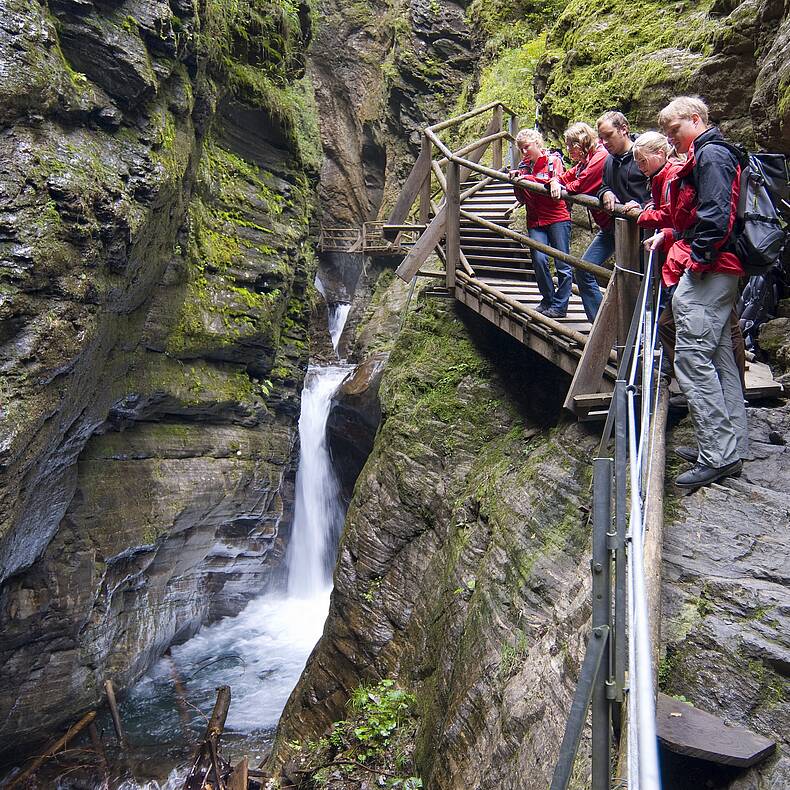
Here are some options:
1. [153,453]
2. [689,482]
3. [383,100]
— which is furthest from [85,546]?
[383,100]

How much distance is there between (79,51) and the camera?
270 inches

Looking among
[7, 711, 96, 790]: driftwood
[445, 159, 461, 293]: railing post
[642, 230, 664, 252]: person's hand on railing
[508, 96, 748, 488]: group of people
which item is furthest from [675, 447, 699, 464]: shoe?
[7, 711, 96, 790]: driftwood

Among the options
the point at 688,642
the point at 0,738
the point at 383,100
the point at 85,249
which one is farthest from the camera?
the point at 383,100

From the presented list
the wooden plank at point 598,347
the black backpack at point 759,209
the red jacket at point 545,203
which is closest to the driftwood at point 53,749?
the wooden plank at point 598,347

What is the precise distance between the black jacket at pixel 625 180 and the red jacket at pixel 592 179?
0.20 meters

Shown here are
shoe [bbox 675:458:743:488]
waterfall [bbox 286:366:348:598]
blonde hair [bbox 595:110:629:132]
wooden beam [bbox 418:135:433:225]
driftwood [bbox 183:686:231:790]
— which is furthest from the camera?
waterfall [bbox 286:366:348:598]

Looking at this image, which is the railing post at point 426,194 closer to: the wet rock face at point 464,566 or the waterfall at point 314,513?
the wet rock face at point 464,566

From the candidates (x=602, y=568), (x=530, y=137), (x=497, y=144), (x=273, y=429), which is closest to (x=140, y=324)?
(x=273, y=429)

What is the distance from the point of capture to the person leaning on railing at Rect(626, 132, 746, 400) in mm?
3631

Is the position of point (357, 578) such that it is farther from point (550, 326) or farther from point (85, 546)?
point (85, 546)

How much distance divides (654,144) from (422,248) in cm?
370

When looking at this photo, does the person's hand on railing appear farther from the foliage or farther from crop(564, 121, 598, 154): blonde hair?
the foliage

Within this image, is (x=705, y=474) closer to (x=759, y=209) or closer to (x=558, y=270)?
(x=759, y=209)

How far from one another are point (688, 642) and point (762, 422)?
6.02ft
